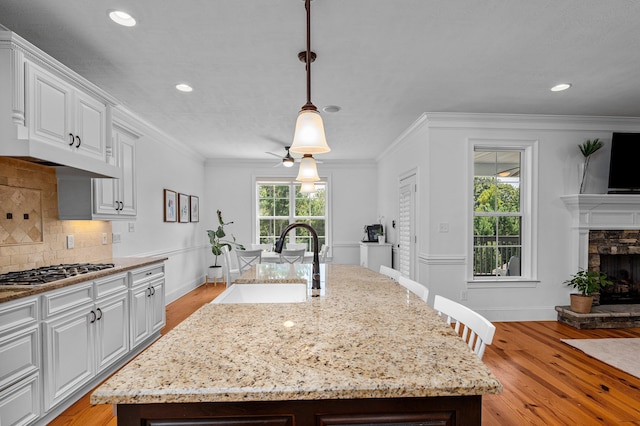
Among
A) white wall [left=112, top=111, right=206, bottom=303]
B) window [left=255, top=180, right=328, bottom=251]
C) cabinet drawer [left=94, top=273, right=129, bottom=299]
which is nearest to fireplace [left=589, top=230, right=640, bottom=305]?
window [left=255, top=180, right=328, bottom=251]

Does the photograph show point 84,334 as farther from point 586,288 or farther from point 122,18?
point 586,288

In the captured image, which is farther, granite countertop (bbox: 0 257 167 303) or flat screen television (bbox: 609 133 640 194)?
flat screen television (bbox: 609 133 640 194)

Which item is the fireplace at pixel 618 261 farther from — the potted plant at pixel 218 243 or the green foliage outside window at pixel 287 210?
the potted plant at pixel 218 243

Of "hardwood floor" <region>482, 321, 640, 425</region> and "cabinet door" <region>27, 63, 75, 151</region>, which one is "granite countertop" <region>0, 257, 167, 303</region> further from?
"hardwood floor" <region>482, 321, 640, 425</region>

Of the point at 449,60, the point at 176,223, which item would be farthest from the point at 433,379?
the point at 176,223

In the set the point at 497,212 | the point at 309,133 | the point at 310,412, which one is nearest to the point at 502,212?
the point at 497,212

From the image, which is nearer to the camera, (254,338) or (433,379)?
(433,379)

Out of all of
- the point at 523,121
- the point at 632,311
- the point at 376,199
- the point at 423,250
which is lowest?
the point at 632,311

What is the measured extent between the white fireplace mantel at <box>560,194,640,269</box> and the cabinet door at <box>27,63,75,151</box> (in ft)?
16.8

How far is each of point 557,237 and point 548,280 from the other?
554 mm

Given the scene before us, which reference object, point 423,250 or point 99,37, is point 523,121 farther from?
point 99,37

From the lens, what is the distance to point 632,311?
377 centimetres

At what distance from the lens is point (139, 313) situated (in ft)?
9.73

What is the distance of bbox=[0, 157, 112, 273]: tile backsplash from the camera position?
87.4 inches
